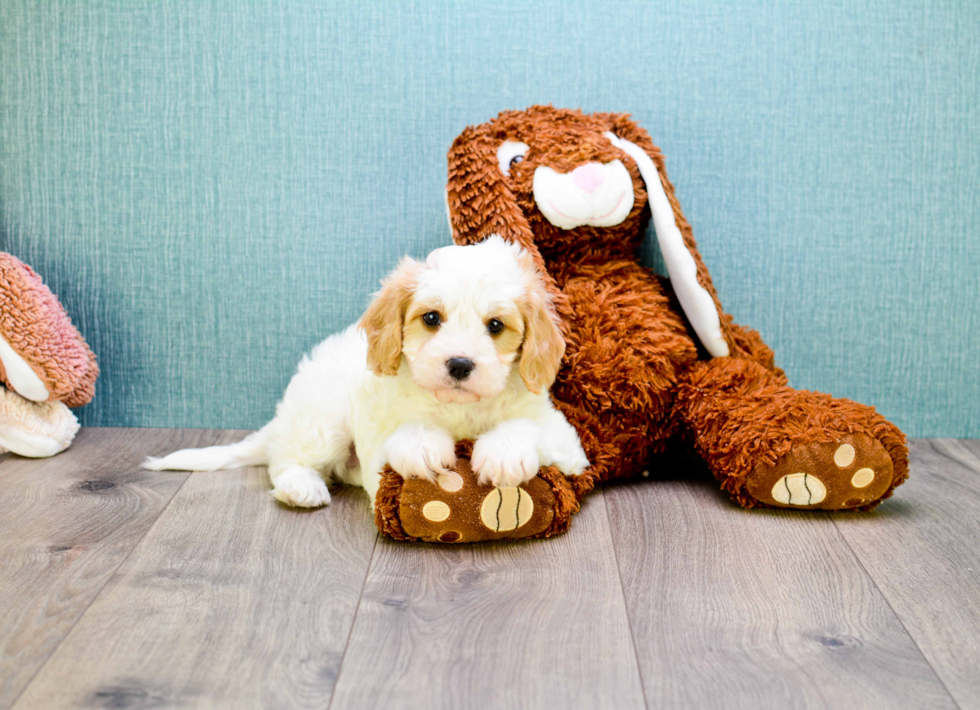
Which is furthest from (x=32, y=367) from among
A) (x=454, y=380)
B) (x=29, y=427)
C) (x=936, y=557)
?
(x=936, y=557)

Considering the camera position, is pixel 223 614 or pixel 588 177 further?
pixel 588 177

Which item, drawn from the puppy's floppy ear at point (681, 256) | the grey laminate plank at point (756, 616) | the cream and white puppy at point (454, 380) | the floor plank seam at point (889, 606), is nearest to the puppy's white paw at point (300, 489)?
the cream and white puppy at point (454, 380)

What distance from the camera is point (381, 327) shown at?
1425 millimetres

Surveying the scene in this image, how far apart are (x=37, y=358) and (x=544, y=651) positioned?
1.33 meters

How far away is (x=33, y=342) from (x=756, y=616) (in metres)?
1.55

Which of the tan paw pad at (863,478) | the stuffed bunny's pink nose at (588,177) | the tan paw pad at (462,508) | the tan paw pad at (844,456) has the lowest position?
the tan paw pad at (462,508)

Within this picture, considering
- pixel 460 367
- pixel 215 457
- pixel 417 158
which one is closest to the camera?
pixel 460 367

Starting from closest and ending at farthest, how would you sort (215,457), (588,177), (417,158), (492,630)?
(492,630) → (588,177) → (215,457) → (417,158)

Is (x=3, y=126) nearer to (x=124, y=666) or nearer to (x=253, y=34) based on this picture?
(x=253, y=34)

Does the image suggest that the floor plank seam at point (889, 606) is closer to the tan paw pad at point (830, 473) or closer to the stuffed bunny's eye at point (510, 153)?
the tan paw pad at point (830, 473)

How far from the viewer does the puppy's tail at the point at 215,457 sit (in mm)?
1771

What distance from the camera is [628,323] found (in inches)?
65.9

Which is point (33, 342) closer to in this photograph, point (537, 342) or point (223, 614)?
point (223, 614)

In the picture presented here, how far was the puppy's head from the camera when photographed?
1.34 metres
